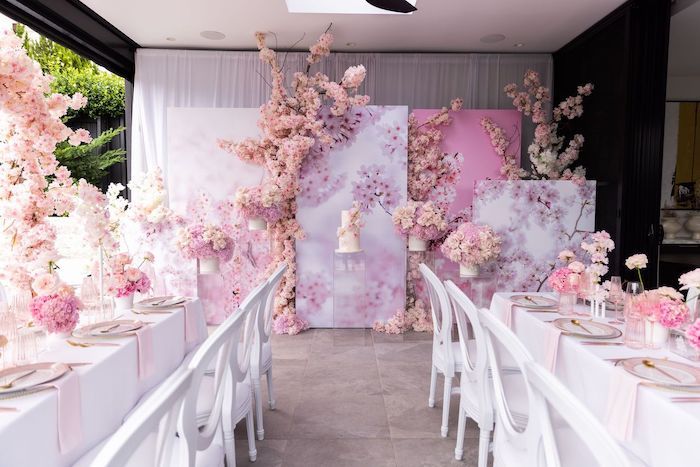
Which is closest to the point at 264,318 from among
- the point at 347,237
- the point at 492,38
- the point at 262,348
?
the point at 262,348

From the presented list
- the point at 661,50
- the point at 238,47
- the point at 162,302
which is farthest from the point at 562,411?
the point at 238,47

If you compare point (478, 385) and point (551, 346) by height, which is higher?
point (551, 346)

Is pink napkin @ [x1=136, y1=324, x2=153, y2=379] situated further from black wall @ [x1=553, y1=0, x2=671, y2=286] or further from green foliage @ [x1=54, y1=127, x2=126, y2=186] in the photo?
green foliage @ [x1=54, y1=127, x2=126, y2=186]

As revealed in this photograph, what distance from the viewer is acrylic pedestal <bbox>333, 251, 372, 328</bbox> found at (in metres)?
5.00

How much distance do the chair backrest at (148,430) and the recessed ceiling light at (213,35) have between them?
473 centimetres

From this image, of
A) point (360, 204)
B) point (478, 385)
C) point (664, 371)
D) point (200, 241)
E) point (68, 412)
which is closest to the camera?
point (68, 412)

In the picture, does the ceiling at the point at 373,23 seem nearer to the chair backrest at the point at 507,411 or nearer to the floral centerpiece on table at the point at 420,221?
the floral centerpiece on table at the point at 420,221

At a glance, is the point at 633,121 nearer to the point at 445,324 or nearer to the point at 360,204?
the point at 360,204

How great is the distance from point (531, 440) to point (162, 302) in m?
2.06

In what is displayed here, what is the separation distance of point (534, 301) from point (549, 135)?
303 centimetres

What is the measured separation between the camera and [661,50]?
419cm

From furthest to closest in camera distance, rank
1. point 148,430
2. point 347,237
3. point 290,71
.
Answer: point 290,71
point 347,237
point 148,430

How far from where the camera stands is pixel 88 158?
27.5 feet

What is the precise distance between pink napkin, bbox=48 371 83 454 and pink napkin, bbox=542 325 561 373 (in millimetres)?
1956
